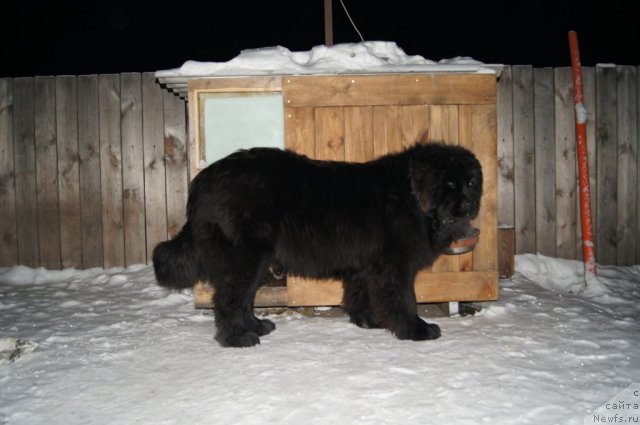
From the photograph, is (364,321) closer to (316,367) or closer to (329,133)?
(316,367)

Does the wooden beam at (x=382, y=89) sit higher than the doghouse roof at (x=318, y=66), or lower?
lower

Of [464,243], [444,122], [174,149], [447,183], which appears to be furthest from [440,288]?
[174,149]

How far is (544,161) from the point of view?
18.2 ft

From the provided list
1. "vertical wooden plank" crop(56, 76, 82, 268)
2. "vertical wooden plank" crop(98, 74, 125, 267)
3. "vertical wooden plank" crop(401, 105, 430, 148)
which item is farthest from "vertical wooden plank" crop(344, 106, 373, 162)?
"vertical wooden plank" crop(56, 76, 82, 268)

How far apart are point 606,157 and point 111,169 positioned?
19.0 feet

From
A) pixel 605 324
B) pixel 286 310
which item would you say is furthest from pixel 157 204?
pixel 605 324

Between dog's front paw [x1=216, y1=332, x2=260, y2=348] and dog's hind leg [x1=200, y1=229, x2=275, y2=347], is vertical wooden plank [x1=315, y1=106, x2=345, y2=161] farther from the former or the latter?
dog's front paw [x1=216, y1=332, x2=260, y2=348]

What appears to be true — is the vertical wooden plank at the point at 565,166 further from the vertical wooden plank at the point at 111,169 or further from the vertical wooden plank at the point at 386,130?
the vertical wooden plank at the point at 111,169

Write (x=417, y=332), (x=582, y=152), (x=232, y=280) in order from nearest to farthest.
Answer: (x=232, y=280)
(x=417, y=332)
(x=582, y=152)

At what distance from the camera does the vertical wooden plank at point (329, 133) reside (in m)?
4.05

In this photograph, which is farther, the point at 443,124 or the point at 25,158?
the point at 25,158

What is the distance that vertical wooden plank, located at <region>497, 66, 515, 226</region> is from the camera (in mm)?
5539

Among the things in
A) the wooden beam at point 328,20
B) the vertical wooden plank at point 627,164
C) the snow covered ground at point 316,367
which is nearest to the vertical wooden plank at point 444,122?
the wooden beam at point 328,20

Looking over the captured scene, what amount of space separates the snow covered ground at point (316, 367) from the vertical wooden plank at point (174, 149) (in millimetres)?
1493
